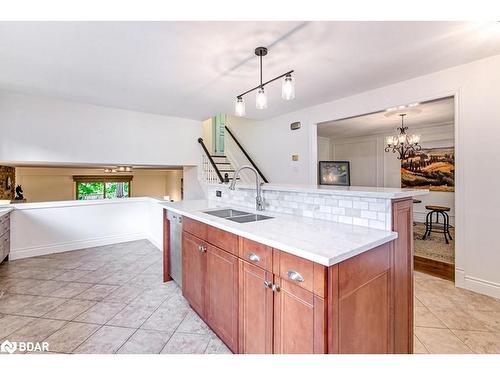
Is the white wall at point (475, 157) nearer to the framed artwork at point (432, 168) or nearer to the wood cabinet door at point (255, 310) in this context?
the wood cabinet door at point (255, 310)

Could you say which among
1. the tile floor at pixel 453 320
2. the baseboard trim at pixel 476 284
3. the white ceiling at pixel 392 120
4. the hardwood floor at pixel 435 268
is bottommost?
the tile floor at pixel 453 320

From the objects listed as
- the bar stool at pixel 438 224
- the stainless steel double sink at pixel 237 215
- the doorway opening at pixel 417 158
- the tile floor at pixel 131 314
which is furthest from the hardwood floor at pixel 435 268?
the stainless steel double sink at pixel 237 215

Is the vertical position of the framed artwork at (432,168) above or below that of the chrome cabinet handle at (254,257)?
above

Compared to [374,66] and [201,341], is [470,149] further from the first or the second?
[201,341]

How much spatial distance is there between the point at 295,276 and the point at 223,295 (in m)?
0.76

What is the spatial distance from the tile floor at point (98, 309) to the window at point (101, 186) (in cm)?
590

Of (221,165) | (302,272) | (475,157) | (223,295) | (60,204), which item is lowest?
(223,295)

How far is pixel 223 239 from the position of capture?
1674 millimetres

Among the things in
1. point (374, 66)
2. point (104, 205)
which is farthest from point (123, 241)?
point (374, 66)

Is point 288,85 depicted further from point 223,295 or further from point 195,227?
point 223,295

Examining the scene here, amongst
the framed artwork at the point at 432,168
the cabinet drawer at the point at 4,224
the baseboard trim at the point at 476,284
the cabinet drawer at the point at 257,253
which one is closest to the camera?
the cabinet drawer at the point at 257,253

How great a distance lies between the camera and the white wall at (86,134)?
345cm

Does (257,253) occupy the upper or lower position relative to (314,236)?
lower

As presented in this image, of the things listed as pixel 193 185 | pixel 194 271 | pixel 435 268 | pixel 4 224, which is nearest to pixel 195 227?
pixel 194 271
